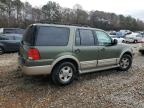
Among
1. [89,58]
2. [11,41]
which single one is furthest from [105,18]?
[89,58]

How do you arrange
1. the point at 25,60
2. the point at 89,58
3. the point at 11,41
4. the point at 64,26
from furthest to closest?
the point at 11,41 → the point at 89,58 → the point at 64,26 → the point at 25,60

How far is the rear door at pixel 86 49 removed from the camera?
A: 630 cm

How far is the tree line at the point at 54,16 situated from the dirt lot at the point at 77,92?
24973 millimetres

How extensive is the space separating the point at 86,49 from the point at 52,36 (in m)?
1.27

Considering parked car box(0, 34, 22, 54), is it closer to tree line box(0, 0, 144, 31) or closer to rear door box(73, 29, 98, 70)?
rear door box(73, 29, 98, 70)

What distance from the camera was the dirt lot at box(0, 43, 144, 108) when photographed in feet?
16.2

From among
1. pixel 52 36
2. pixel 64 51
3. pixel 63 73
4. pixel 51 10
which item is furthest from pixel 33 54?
pixel 51 10

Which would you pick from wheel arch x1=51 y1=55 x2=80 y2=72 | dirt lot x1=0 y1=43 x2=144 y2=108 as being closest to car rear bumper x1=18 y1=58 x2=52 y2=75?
wheel arch x1=51 y1=55 x2=80 y2=72

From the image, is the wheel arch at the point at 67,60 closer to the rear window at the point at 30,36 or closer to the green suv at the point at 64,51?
the green suv at the point at 64,51

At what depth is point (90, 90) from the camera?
581 cm

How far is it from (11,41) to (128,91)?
1010cm

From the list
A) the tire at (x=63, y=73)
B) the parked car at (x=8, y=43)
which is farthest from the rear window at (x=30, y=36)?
the parked car at (x=8, y=43)

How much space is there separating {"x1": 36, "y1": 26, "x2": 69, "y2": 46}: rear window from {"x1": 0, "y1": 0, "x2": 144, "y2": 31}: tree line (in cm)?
2540

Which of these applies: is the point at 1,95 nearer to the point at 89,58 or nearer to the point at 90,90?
the point at 90,90
